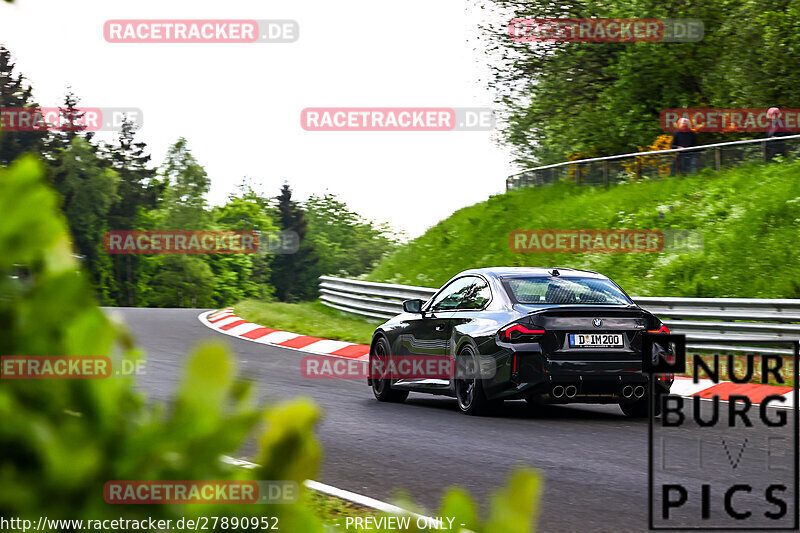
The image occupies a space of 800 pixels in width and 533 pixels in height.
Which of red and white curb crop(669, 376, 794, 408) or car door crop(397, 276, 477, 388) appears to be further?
red and white curb crop(669, 376, 794, 408)

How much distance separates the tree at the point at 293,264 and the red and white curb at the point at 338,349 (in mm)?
97404

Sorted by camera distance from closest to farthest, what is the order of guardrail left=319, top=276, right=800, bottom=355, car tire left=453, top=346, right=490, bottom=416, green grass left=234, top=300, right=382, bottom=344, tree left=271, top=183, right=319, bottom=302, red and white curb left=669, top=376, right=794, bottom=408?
car tire left=453, top=346, right=490, bottom=416 < red and white curb left=669, top=376, right=794, bottom=408 < guardrail left=319, top=276, right=800, bottom=355 < green grass left=234, top=300, right=382, bottom=344 < tree left=271, top=183, right=319, bottom=302

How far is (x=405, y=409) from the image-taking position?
37.3ft

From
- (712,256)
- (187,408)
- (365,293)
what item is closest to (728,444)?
(187,408)

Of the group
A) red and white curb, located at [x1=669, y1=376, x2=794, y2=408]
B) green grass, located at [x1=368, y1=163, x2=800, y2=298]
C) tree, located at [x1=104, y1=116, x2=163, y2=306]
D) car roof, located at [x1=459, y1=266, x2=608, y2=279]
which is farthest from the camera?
tree, located at [x1=104, y1=116, x2=163, y2=306]

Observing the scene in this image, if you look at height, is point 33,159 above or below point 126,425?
above

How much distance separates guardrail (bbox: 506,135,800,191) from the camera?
2041 centimetres

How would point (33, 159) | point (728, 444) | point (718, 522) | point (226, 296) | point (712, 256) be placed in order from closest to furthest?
point (33, 159) < point (718, 522) < point (728, 444) < point (712, 256) < point (226, 296)

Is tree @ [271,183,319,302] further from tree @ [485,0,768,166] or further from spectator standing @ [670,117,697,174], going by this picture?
spectator standing @ [670,117,697,174]

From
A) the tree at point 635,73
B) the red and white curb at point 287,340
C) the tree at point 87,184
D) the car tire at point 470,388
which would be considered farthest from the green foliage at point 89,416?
the tree at point 87,184

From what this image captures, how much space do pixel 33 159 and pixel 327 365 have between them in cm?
1532

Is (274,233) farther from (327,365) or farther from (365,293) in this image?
(327,365)

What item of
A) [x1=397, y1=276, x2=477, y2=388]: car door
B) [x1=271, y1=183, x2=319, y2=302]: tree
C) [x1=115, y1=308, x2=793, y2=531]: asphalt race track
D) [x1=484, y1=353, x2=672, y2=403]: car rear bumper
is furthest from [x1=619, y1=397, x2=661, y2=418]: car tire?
[x1=271, y1=183, x2=319, y2=302]: tree

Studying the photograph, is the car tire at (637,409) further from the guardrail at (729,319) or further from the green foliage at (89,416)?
the green foliage at (89,416)
